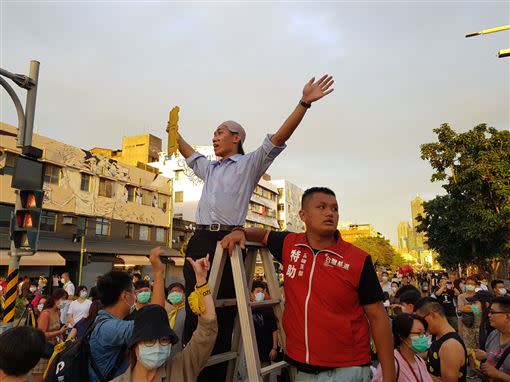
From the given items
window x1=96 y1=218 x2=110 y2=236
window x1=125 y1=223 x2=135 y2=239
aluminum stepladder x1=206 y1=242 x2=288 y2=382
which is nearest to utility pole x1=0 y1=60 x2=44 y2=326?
aluminum stepladder x1=206 y1=242 x2=288 y2=382

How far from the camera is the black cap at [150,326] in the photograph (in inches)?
106

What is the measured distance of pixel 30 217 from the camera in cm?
752

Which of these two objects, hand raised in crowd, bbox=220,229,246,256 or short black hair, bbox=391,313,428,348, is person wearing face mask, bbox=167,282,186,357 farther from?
short black hair, bbox=391,313,428,348

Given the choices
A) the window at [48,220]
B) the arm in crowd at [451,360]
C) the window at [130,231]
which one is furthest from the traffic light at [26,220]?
the window at [130,231]

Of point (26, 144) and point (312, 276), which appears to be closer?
point (312, 276)

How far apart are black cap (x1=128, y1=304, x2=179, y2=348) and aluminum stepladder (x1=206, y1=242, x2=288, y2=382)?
1.23 feet

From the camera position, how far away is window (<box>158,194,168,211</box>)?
40.2 m

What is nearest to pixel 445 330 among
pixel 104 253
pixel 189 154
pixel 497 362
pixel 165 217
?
pixel 497 362

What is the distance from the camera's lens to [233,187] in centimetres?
328

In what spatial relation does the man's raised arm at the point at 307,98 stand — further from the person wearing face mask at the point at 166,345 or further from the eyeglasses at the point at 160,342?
the eyeglasses at the point at 160,342

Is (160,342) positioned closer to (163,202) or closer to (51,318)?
(51,318)

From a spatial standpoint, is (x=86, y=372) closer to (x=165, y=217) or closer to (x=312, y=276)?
(x=312, y=276)

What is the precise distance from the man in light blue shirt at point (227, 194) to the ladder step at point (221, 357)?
9 cm

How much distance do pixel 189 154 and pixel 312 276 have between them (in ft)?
6.19
